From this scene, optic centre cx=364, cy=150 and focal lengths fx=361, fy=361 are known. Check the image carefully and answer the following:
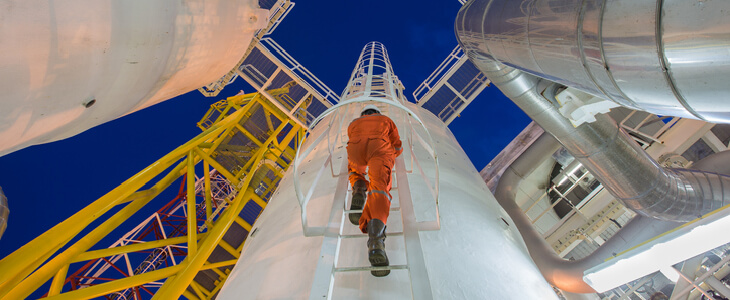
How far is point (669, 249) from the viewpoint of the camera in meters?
2.70

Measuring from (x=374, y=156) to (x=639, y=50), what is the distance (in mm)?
2049

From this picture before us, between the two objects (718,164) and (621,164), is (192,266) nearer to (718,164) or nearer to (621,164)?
(621,164)

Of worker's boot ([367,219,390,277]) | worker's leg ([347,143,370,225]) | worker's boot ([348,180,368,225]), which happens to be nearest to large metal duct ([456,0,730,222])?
worker's leg ([347,143,370,225])

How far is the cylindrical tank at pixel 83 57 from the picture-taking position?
187 centimetres

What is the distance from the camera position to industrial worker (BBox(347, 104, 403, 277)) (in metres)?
2.46

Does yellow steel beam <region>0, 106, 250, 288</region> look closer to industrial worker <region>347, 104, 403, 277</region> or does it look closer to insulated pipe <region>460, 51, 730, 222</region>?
industrial worker <region>347, 104, 403, 277</region>

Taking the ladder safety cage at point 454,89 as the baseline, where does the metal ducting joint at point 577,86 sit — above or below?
below

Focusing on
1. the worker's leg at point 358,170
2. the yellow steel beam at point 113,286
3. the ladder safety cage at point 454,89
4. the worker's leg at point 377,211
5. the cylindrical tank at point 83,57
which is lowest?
the yellow steel beam at point 113,286

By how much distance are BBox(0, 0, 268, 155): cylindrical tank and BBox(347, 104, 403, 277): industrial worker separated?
186cm

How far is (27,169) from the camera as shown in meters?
22.4

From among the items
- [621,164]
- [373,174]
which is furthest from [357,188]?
[621,164]

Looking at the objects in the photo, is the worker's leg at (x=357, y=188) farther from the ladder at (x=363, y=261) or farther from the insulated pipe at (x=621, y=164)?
the insulated pipe at (x=621, y=164)

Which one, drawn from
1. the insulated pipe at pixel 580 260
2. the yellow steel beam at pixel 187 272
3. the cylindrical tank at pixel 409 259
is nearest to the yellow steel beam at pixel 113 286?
the yellow steel beam at pixel 187 272

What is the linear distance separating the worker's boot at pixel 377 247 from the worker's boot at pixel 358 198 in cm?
39
